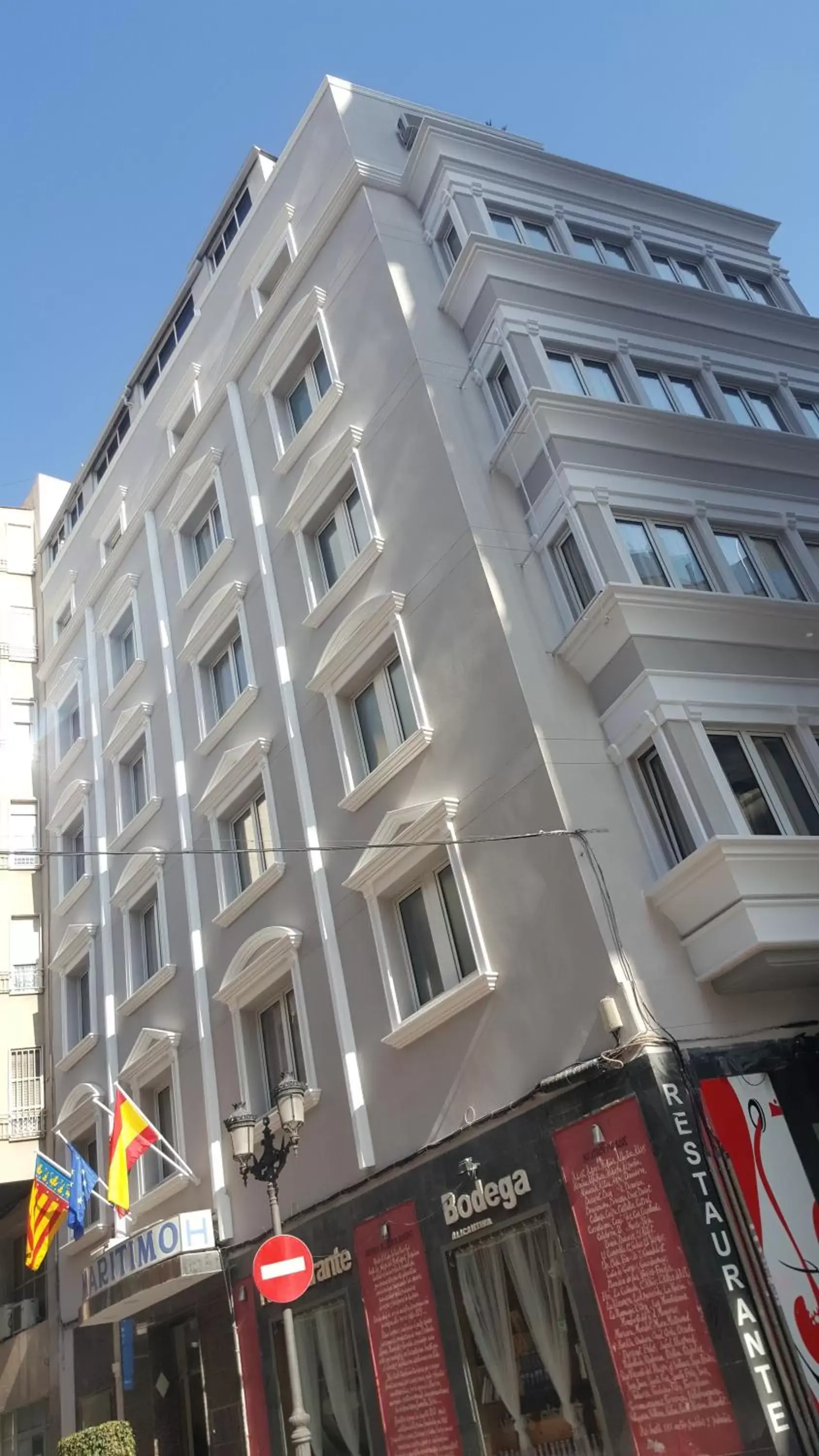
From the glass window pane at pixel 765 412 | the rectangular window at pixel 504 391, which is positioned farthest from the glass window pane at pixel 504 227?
the glass window pane at pixel 765 412

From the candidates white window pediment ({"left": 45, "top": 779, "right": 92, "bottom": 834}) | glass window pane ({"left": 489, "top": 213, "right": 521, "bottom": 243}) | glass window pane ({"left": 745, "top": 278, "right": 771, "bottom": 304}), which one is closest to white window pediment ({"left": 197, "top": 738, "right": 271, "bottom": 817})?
white window pediment ({"left": 45, "top": 779, "right": 92, "bottom": 834})

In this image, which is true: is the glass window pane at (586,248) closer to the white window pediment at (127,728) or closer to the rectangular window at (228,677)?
the rectangular window at (228,677)

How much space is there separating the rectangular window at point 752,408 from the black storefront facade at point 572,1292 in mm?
10185

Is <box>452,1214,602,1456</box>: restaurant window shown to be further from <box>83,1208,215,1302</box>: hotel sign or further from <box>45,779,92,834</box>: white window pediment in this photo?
<box>45,779,92,834</box>: white window pediment

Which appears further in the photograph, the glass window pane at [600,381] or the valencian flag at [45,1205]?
the valencian flag at [45,1205]

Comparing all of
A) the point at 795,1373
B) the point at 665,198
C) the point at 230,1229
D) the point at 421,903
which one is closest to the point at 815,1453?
the point at 795,1373

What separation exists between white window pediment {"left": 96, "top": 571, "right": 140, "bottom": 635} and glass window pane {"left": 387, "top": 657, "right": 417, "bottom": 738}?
33.9ft

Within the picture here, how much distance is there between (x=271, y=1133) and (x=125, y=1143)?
4871 mm

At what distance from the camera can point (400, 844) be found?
532 inches

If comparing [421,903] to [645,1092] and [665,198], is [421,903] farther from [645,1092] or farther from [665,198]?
[665,198]

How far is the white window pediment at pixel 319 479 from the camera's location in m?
16.9

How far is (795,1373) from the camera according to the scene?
906cm

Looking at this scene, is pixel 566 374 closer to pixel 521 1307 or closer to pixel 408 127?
pixel 408 127

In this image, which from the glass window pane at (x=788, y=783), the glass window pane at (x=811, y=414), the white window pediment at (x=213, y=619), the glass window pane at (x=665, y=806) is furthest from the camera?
the white window pediment at (x=213, y=619)
